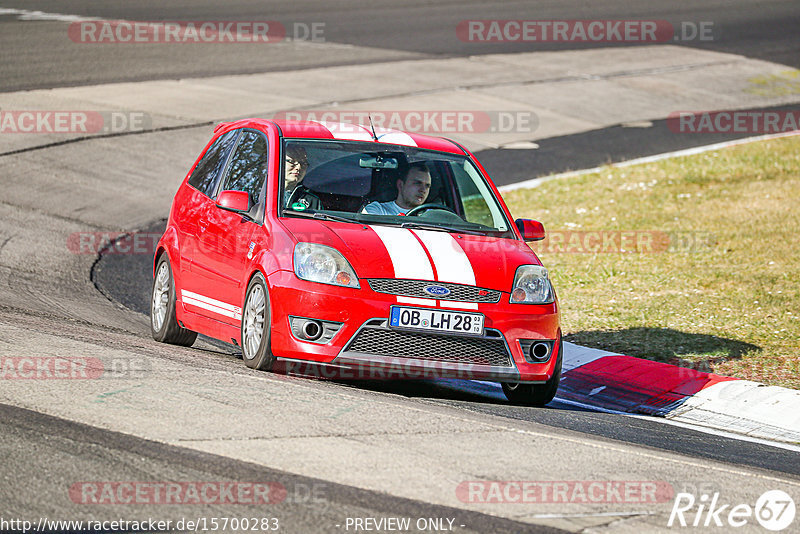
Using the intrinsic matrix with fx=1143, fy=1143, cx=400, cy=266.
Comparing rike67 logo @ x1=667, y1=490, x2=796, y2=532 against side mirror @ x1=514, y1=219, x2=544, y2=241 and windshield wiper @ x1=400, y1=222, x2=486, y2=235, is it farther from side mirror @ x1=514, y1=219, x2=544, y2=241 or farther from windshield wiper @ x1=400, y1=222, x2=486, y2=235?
side mirror @ x1=514, y1=219, x2=544, y2=241

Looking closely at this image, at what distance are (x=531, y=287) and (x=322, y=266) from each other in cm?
142

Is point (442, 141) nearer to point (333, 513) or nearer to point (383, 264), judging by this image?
point (383, 264)

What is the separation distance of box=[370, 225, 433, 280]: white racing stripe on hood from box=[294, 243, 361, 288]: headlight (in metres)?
0.30

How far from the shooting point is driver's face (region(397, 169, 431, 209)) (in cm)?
844

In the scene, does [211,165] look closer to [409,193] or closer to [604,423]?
[409,193]

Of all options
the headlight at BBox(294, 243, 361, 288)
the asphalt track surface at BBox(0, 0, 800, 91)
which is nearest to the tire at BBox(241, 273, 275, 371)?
the headlight at BBox(294, 243, 361, 288)

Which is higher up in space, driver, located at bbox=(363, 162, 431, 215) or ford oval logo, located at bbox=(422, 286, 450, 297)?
driver, located at bbox=(363, 162, 431, 215)

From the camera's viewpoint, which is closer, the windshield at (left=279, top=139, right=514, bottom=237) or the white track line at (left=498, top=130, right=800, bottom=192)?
the windshield at (left=279, top=139, right=514, bottom=237)

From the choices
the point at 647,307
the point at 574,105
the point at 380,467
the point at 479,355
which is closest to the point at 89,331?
the point at 479,355

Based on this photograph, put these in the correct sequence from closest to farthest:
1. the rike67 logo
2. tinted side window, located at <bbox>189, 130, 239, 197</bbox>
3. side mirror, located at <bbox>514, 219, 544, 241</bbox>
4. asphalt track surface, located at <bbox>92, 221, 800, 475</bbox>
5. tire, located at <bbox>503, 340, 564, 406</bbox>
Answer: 1. the rike67 logo
2. asphalt track surface, located at <bbox>92, 221, 800, 475</bbox>
3. tire, located at <bbox>503, 340, 564, 406</bbox>
4. side mirror, located at <bbox>514, 219, 544, 241</bbox>
5. tinted side window, located at <bbox>189, 130, 239, 197</bbox>

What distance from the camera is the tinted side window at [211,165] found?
29.2ft

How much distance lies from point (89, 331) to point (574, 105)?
668 inches

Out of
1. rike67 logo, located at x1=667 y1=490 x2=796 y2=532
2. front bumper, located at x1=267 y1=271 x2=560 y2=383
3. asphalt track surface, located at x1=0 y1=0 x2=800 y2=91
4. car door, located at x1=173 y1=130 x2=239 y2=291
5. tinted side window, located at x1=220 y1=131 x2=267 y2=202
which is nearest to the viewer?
rike67 logo, located at x1=667 y1=490 x2=796 y2=532

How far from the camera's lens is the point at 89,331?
27.2ft
